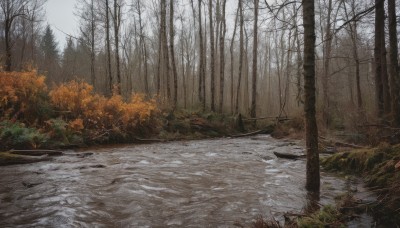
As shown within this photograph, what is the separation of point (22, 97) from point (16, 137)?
2.75 m

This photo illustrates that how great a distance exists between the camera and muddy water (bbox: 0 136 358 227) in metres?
3.90

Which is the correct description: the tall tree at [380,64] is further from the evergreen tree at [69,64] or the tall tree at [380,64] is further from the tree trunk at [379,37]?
the evergreen tree at [69,64]

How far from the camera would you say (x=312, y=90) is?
4.92m

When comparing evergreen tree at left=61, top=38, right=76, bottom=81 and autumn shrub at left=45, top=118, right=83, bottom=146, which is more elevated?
evergreen tree at left=61, top=38, right=76, bottom=81

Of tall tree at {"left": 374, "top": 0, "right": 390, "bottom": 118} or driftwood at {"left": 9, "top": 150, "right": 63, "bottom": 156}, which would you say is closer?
driftwood at {"left": 9, "top": 150, "right": 63, "bottom": 156}

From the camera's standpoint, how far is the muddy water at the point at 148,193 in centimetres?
390

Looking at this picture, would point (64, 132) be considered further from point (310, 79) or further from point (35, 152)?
point (310, 79)

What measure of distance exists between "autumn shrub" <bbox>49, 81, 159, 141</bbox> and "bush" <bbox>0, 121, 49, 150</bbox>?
235cm

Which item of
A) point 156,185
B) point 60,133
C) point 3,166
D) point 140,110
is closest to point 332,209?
point 156,185

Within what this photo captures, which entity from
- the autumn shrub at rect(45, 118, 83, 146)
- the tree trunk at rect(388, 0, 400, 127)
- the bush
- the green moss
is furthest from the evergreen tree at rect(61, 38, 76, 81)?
the green moss

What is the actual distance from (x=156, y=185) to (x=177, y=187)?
1.38 feet

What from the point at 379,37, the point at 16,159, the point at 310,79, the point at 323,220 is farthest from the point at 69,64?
the point at 323,220

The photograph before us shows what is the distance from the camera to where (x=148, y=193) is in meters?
5.13

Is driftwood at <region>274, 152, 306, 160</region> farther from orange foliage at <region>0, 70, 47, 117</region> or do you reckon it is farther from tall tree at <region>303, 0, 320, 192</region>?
orange foliage at <region>0, 70, 47, 117</region>
